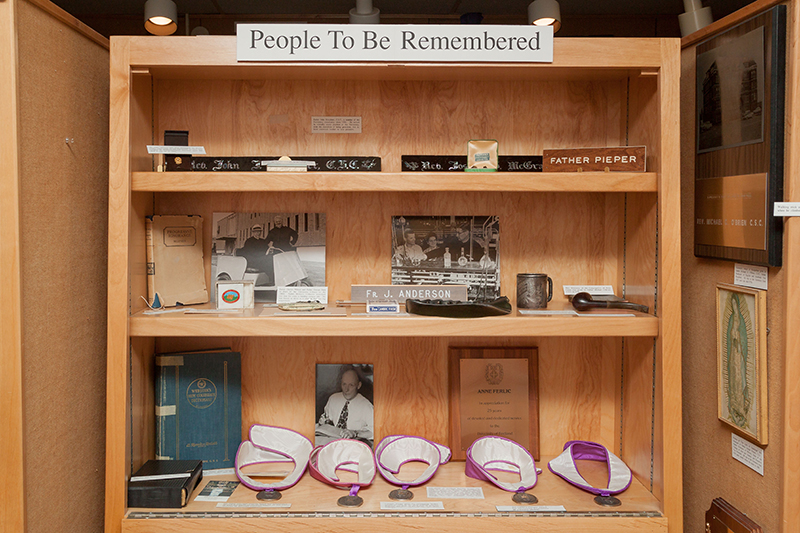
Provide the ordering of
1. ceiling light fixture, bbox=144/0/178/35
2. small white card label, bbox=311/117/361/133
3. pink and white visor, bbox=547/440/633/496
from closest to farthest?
pink and white visor, bbox=547/440/633/496 < small white card label, bbox=311/117/361/133 < ceiling light fixture, bbox=144/0/178/35

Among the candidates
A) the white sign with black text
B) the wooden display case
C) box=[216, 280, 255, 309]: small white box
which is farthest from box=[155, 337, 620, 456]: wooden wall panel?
the white sign with black text

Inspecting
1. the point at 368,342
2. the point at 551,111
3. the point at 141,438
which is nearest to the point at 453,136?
the point at 551,111

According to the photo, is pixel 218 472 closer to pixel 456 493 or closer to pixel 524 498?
pixel 456 493

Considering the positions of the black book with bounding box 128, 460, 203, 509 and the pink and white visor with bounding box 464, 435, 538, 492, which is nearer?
the black book with bounding box 128, 460, 203, 509

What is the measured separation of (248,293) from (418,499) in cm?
81

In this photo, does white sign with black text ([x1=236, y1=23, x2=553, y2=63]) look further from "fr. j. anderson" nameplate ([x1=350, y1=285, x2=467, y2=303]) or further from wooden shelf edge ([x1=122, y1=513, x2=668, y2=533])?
wooden shelf edge ([x1=122, y1=513, x2=668, y2=533])

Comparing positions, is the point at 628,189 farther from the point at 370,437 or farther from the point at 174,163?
the point at 174,163

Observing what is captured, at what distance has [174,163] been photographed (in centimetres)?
161

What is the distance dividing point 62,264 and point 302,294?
0.68 m

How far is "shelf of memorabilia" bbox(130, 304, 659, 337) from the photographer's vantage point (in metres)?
1.52

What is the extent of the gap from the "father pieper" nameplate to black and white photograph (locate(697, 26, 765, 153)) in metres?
0.20

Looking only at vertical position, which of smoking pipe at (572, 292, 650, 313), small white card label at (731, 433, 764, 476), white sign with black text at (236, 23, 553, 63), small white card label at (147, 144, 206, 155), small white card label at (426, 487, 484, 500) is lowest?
small white card label at (426, 487, 484, 500)

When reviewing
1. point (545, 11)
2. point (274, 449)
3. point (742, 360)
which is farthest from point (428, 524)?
point (545, 11)

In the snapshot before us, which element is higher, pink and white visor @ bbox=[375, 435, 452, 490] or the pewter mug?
the pewter mug
